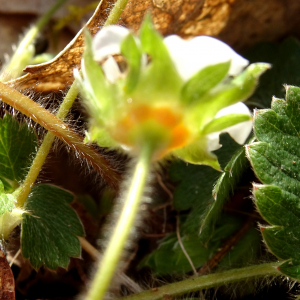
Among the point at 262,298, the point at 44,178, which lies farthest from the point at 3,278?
the point at 262,298

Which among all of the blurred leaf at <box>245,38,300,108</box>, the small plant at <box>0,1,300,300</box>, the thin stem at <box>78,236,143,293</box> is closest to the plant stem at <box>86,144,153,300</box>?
the small plant at <box>0,1,300,300</box>

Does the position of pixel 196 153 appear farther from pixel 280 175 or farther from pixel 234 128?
pixel 280 175

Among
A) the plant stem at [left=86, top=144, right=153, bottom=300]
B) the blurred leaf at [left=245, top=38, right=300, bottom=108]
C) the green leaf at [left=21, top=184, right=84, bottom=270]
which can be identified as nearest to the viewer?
the plant stem at [left=86, top=144, right=153, bottom=300]

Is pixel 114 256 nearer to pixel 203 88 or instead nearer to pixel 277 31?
pixel 203 88

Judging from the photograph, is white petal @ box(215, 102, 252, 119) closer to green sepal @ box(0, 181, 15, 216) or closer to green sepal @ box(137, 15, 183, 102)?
green sepal @ box(137, 15, 183, 102)

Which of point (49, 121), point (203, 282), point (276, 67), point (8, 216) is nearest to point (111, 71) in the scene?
point (49, 121)

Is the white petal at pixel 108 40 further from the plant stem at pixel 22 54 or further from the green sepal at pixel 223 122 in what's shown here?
the plant stem at pixel 22 54

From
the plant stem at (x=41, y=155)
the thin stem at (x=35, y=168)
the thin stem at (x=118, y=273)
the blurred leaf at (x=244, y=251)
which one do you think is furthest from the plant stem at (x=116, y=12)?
the blurred leaf at (x=244, y=251)
